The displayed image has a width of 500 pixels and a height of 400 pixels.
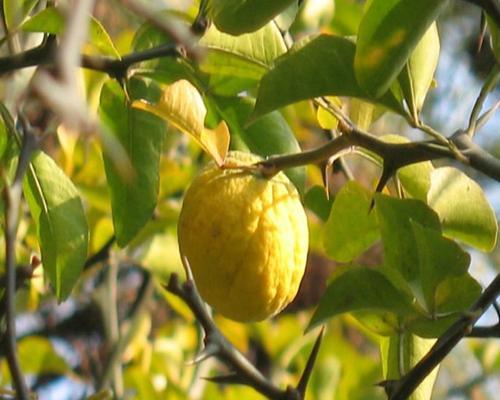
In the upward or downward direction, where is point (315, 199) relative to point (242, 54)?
downward

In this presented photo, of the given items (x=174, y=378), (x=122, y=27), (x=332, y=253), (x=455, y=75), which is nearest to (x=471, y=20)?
(x=455, y=75)

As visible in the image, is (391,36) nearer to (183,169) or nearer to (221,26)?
(221,26)

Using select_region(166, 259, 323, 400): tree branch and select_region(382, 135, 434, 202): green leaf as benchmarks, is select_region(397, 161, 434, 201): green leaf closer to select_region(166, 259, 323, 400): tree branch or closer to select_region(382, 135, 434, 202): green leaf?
select_region(382, 135, 434, 202): green leaf

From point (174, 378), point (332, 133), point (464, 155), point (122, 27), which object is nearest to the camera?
point (464, 155)

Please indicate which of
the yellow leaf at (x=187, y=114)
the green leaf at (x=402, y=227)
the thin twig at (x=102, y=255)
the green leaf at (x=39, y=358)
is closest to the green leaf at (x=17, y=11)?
the yellow leaf at (x=187, y=114)

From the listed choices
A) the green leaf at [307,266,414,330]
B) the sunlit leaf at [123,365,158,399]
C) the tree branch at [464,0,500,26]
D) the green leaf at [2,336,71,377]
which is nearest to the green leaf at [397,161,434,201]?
the green leaf at [307,266,414,330]

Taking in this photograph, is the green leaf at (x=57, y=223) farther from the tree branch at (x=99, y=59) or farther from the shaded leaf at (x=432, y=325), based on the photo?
the shaded leaf at (x=432, y=325)

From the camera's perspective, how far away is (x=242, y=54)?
31.9 inches

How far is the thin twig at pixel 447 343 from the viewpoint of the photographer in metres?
0.65

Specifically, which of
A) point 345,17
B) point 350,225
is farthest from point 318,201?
point 345,17

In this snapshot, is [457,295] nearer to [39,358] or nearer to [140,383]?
[140,383]

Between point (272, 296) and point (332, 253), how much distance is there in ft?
0.35

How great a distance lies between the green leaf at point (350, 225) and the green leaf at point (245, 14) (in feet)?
0.50

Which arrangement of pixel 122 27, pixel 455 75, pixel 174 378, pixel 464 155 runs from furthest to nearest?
1. pixel 455 75
2. pixel 122 27
3. pixel 174 378
4. pixel 464 155
